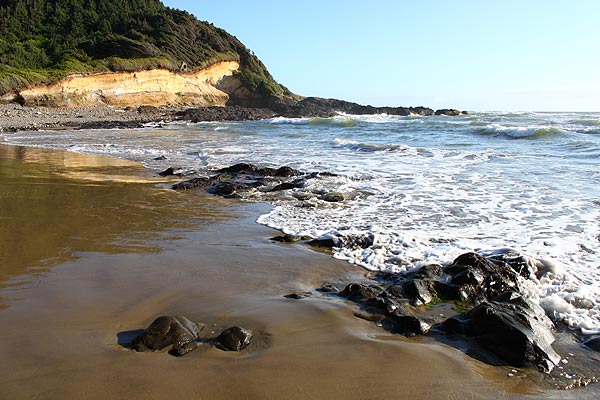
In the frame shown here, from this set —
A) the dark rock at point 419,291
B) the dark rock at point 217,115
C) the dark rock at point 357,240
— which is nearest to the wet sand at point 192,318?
the dark rock at point 357,240

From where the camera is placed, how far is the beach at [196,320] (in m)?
2.40

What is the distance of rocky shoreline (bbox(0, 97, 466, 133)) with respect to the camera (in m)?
27.4

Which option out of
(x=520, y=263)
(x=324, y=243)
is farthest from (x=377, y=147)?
(x=520, y=263)

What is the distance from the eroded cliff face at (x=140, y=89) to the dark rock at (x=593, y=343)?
35.9 metres

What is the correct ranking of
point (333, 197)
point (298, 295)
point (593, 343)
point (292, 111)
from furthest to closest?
point (292, 111)
point (333, 197)
point (298, 295)
point (593, 343)

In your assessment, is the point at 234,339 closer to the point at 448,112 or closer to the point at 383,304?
the point at 383,304

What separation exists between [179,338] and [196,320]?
370 millimetres

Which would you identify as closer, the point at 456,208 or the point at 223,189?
the point at 456,208

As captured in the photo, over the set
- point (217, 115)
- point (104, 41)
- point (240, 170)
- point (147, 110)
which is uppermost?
point (104, 41)

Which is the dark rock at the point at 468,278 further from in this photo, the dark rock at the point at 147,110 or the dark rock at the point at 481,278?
the dark rock at the point at 147,110

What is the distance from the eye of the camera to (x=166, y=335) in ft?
9.16

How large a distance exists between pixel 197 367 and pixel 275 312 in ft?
2.90

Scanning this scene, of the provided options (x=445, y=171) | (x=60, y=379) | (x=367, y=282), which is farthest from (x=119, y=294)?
(x=445, y=171)

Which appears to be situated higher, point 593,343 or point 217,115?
point 217,115
